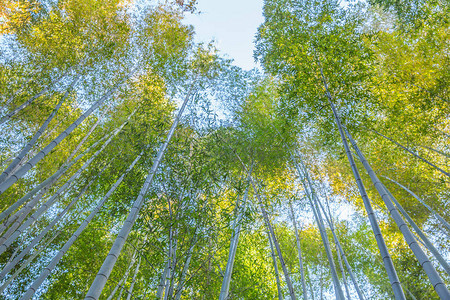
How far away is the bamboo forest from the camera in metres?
3.65

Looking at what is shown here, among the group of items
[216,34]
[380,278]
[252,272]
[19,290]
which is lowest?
[19,290]

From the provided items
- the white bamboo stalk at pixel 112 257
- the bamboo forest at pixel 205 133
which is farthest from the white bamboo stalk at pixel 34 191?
the white bamboo stalk at pixel 112 257

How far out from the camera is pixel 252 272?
22.8ft

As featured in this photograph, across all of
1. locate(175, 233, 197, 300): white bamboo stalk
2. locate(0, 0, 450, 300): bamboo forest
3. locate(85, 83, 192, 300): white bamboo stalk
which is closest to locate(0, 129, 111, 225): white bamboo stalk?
locate(0, 0, 450, 300): bamboo forest

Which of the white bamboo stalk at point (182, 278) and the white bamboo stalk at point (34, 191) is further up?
the white bamboo stalk at point (34, 191)

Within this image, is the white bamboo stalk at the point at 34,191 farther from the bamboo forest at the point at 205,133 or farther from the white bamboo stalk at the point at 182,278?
the white bamboo stalk at the point at 182,278

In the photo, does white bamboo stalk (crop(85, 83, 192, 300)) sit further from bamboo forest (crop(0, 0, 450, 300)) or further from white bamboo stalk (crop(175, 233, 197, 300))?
white bamboo stalk (crop(175, 233, 197, 300))

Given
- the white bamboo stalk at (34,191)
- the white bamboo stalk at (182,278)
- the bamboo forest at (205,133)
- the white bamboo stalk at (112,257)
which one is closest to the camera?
the white bamboo stalk at (112,257)

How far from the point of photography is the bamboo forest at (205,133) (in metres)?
3.65

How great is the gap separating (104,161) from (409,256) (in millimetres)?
Result: 9719

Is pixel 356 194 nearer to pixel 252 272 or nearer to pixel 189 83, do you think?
pixel 252 272

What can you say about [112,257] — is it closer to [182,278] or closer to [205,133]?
[182,278]

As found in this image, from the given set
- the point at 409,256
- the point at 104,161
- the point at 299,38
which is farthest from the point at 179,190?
the point at 409,256

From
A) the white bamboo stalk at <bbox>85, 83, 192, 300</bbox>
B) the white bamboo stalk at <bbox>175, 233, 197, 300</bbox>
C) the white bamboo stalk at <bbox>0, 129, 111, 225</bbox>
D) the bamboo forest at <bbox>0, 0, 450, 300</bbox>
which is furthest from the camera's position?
the white bamboo stalk at <bbox>0, 129, 111, 225</bbox>
